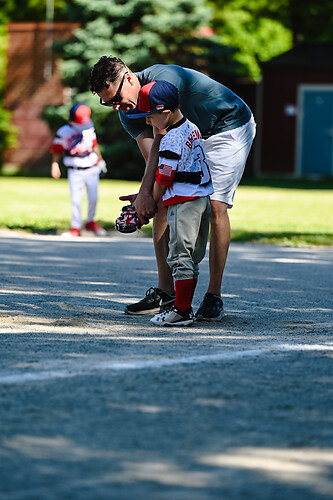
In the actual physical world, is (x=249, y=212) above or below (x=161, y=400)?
above

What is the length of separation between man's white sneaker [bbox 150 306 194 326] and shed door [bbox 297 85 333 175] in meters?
25.5

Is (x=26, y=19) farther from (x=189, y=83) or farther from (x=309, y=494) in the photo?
(x=309, y=494)

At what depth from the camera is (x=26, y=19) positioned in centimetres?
4428

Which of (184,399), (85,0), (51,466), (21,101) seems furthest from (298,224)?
Answer: (21,101)

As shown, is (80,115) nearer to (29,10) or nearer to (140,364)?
(140,364)

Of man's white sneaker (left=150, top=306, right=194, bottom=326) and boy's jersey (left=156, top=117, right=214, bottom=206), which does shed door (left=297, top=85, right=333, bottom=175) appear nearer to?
boy's jersey (left=156, top=117, right=214, bottom=206)

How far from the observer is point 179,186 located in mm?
5633

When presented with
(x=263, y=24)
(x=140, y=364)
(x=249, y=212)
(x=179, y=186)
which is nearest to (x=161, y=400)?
(x=140, y=364)

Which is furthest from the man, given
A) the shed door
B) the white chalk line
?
the shed door

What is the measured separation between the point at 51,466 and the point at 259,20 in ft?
133

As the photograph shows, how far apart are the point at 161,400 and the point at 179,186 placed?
83.8 inches

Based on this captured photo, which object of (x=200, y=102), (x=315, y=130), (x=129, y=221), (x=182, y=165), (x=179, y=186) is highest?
(x=315, y=130)

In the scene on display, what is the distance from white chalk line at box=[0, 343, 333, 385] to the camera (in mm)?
4117

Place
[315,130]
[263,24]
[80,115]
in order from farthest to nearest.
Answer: [263,24] < [315,130] < [80,115]
